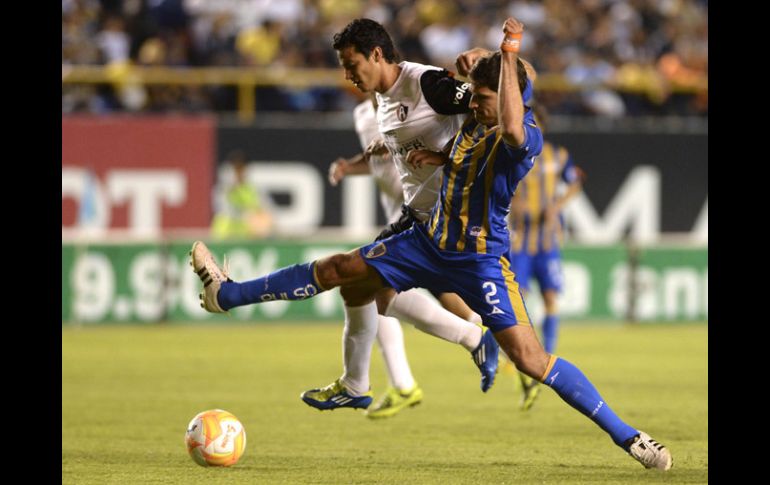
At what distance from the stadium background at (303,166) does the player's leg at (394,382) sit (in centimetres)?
332

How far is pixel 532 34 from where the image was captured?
784 inches

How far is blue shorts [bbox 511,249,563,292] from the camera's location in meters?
12.3

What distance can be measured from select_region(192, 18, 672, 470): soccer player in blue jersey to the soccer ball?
60 cm

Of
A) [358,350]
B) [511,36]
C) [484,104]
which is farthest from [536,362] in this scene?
[511,36]

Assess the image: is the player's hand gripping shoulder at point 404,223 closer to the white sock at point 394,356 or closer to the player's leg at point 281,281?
the player's leg at point 281,281

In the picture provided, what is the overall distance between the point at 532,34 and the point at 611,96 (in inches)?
57.9

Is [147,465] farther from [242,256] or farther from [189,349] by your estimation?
[242,256]

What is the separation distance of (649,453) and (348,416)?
3.33m

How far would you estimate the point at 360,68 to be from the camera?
7113mm

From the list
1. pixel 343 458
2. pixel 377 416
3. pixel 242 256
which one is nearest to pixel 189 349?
pixel 242 256

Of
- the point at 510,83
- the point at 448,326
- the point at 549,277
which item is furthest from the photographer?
the point at 549,277

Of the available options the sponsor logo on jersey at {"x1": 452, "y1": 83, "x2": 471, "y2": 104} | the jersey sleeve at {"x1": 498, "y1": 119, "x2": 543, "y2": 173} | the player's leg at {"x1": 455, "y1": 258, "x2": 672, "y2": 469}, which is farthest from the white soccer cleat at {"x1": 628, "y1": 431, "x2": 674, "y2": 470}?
the sponsor logo on jersey at {"x1": 452, "y1": 83, "x2": 471, "y2": 104}

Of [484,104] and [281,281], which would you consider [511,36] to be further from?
[281,281]

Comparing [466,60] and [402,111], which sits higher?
[466,60]
